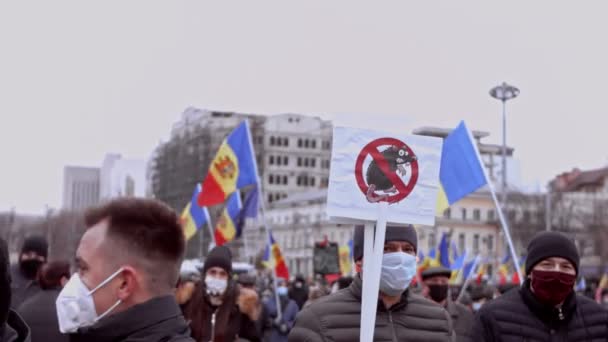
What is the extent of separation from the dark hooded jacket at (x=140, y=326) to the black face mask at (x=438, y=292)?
5.80 m

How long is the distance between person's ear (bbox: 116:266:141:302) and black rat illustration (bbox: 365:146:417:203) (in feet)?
5.89

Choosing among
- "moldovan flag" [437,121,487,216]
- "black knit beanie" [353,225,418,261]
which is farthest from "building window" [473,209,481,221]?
"black knit beanie" [353,225,418,261]

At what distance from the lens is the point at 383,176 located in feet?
16.1

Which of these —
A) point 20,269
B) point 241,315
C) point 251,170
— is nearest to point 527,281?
point 241,315

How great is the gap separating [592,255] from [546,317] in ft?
266

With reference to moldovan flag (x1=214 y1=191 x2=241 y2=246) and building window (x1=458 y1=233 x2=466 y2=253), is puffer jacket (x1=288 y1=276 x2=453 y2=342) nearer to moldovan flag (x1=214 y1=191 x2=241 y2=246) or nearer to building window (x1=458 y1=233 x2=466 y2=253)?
moldovan flag (x1=214 y1=191 x2=241 y2=246)

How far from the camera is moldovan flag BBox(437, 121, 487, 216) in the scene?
1086 centimetres

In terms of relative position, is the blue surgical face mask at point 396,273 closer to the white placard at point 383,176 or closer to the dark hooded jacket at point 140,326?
the white placard at point 383,176

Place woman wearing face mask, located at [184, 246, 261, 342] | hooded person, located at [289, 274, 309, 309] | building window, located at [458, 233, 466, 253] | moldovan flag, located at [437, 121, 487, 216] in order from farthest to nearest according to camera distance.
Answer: building window, located at [458, 233, 466, 253], hooded person, located at [289, 274, 309, 309], moldovan flag, located at [437, 121, 487, 216], woman wearing face mask, located at [184, 246, 261, 342]

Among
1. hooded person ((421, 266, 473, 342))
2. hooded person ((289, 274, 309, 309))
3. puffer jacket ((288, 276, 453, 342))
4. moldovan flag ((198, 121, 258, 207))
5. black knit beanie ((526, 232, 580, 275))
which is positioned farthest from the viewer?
hooded person ((289, 274, 309, 309))

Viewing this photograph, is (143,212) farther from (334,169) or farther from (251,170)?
(251,170)

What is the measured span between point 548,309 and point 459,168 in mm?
5348

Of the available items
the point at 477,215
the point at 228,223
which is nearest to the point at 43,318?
the point at 228,223

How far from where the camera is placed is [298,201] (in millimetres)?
115500
